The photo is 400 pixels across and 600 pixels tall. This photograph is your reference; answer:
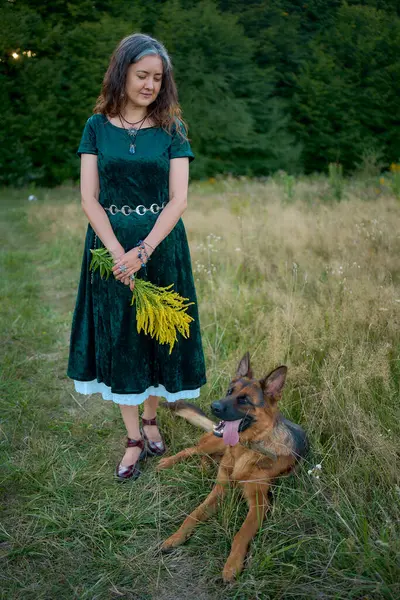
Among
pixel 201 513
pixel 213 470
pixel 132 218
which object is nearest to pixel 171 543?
pixel 201 513

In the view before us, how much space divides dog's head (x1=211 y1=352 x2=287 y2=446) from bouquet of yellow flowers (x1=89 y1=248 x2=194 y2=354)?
393 mm

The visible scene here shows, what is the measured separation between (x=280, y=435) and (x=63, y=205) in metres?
8.80

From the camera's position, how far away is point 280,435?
2.81 m

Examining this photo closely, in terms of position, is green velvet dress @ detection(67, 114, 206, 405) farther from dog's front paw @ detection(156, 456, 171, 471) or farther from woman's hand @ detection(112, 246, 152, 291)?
dog's front paw @ detection(156, 456, 171, 471)

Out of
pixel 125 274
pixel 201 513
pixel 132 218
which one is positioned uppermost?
pixel 132 218

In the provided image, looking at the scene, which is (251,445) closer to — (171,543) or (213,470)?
(213,470)

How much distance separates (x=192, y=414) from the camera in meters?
3.47

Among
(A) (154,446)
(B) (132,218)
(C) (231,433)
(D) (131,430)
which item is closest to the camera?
(C) (231,433)

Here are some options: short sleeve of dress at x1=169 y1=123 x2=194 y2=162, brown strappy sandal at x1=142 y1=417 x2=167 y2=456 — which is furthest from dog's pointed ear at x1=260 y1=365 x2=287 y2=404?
short sleeve of dress at x1=169 y1=123 x2=194 y2=162

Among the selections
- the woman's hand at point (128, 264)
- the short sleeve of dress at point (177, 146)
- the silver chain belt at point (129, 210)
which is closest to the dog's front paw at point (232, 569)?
the woman's hand at point (128, 264)

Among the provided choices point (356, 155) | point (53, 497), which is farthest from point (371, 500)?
point (356, 155)

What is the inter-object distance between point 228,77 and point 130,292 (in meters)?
13.8

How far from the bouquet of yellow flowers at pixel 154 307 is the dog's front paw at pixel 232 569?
100 cm

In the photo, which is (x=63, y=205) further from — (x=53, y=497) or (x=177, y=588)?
(x=177, y=588)
